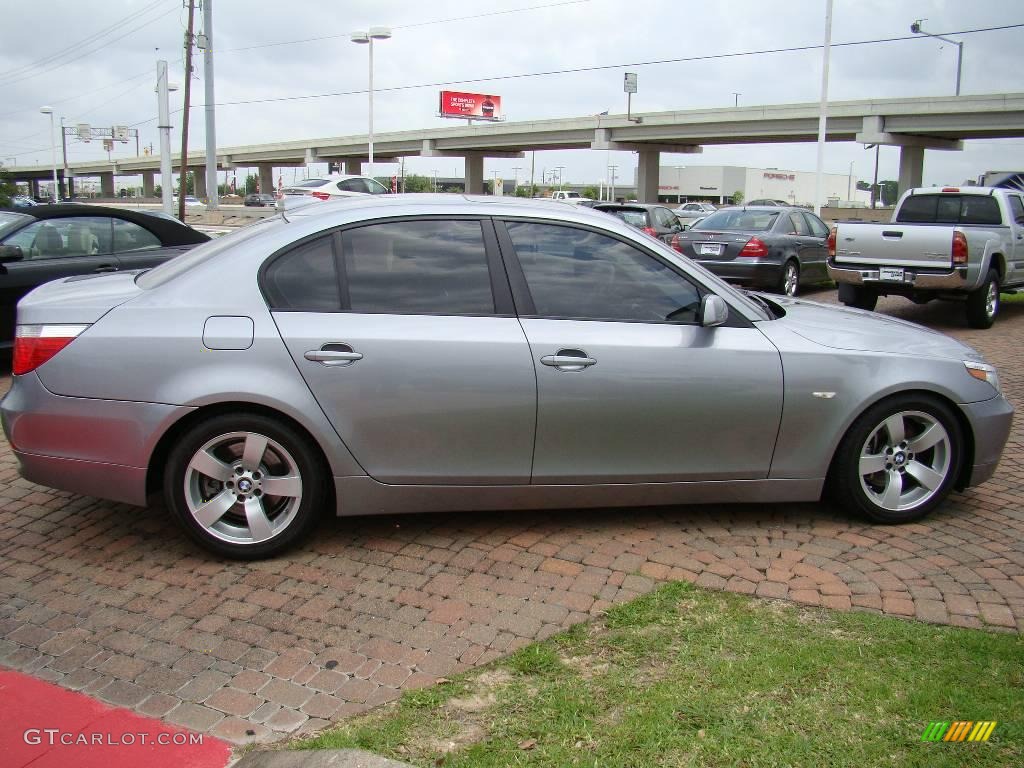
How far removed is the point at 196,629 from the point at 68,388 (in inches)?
51.9

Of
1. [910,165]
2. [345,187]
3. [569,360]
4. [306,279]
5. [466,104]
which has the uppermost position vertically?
[466,104]

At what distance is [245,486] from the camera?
13.9 feet

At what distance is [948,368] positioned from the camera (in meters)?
4.80

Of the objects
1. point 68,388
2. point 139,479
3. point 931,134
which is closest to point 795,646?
point 139,479

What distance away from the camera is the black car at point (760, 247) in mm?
14734

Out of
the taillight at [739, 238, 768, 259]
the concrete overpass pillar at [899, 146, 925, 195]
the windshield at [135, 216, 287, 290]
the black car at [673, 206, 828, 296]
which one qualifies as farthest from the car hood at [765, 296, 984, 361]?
the concrete overpass pillar at [899, 146, 925, 195]

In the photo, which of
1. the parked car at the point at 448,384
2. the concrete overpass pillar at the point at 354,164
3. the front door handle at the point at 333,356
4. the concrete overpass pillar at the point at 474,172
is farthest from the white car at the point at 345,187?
the concrete overpass pillar at the point at 354,164

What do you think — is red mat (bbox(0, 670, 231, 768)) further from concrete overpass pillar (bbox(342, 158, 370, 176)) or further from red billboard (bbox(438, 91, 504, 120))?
red billboard (bbox(438, 91, 504, 120))

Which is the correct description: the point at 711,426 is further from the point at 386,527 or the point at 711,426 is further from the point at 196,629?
the point at 196,629

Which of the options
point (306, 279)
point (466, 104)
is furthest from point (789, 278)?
point (466, 104)

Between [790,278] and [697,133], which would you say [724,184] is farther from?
[790,278]

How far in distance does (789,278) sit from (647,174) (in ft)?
178

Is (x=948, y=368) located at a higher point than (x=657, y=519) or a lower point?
higher

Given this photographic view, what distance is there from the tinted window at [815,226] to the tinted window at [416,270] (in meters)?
13.5
